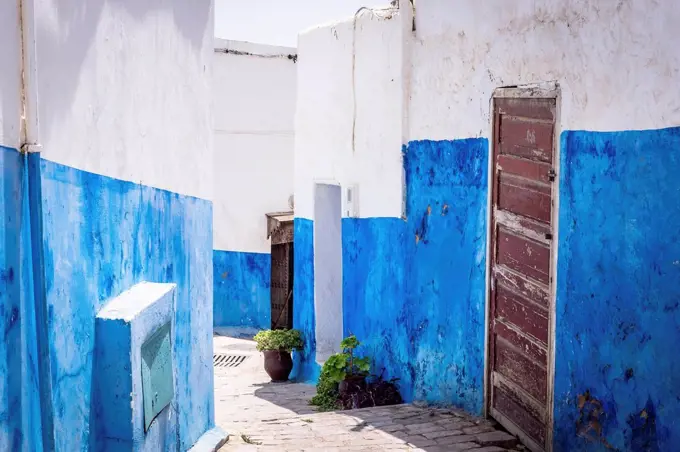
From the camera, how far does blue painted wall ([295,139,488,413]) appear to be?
768cm

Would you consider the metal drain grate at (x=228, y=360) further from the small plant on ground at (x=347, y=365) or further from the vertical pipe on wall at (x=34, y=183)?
the vertical pipe on wall at (x=34, y=183)

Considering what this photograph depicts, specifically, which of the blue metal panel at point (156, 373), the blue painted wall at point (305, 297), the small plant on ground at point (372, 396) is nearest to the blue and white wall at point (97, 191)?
the blue metal panel at point (156, 373)

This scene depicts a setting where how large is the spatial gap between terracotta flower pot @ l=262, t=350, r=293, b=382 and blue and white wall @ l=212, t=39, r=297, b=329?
4377mm

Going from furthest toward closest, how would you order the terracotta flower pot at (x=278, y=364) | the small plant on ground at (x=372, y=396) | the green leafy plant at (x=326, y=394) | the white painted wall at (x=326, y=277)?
the terracotta flower pot at (x=278, y=364) → the white painted wall at (x=326, y=277) → the green leafy plant at (x=326, y=394) → the small plant on ground at (x=372, y=396)

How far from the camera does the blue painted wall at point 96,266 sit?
374cm

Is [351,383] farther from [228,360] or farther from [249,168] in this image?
[249,168]

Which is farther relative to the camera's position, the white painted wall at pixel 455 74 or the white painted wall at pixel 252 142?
the white painted wall at pixel 252 142

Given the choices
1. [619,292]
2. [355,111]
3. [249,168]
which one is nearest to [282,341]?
[355,111]

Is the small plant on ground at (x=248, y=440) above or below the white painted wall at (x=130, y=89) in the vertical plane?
below

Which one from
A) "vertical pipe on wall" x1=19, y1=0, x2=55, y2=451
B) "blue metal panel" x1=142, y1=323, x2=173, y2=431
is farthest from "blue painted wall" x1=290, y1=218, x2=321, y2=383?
"vertical pipe on wall" x1=19, y1=0, x2=55, y2=451

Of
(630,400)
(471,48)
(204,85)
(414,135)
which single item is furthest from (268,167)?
(630,400)

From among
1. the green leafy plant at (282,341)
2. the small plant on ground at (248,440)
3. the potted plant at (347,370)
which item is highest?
the small plant on ground at (248,440)

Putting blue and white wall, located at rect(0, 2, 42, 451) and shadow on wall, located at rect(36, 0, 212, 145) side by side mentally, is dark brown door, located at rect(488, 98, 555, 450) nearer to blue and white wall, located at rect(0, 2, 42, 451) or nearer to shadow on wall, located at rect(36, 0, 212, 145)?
shadow on wall, located at rect(36, 0, 212, 145)

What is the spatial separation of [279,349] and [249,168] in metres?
5.47
